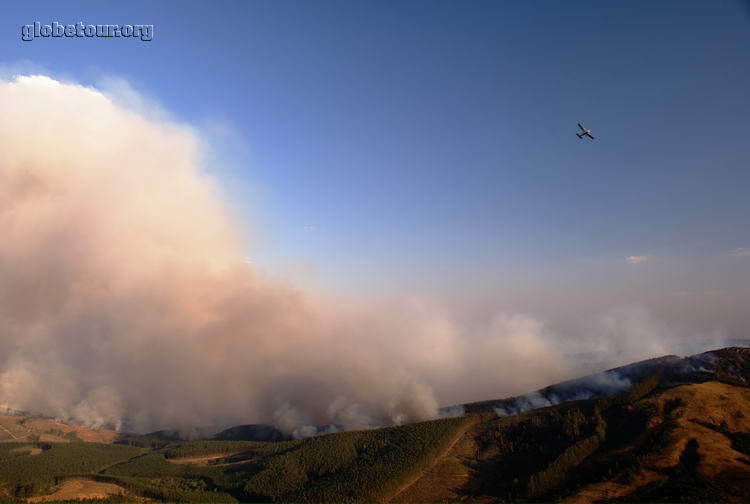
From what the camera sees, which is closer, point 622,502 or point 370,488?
point 622,502

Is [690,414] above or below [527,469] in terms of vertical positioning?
above

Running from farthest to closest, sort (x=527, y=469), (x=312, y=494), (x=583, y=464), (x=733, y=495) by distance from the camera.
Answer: (x=312, y=494) → (x=527, y=469) → (x=583, y=464) → (x=733, y=495)

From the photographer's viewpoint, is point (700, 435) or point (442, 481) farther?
point (442, 481)

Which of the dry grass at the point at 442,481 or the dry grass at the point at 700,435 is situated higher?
the dry grass at the point at 700,435

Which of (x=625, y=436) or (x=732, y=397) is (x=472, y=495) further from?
(x=732, y=397)

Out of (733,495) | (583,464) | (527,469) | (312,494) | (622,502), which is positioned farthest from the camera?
(312,494)

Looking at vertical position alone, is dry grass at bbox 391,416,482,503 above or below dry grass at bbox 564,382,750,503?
below

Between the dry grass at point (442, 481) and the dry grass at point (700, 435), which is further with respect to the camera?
the dry grass at point (442, 481)

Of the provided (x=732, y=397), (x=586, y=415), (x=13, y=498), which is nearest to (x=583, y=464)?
(x=586, y=415)

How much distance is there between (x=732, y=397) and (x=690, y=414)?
27623 mm

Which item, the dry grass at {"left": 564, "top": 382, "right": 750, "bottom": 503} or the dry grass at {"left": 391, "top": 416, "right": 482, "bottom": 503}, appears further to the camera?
the dry grass at {"left": 391, "top": 416, "right": 482, "bottom": 503}

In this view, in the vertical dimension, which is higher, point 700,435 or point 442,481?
point 700,435

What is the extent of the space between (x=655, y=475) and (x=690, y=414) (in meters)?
48.1

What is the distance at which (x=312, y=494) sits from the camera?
18875cm
